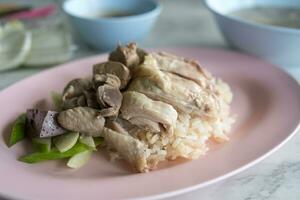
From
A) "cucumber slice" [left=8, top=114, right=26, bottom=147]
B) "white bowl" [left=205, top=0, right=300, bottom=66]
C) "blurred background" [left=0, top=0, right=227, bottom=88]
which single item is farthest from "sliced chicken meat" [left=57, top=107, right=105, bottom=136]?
"white bowl" [left=205, top=0, right=300, bottom=66]

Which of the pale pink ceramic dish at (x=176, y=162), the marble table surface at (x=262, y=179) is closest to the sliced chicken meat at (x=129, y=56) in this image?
the pale pink ceramic dish at (x=176, y=162)

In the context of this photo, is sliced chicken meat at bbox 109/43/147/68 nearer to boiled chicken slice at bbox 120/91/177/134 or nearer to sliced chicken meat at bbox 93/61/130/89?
sliced chicken meat at bbox 93/61/130/89

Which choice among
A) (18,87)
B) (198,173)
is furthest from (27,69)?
(198,173)

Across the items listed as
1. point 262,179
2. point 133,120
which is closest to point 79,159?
point 133,120

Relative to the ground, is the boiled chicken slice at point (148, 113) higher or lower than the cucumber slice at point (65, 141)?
higher

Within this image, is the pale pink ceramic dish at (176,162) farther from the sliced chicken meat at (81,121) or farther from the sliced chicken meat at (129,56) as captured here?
the sliced chicken meat at (129,56)

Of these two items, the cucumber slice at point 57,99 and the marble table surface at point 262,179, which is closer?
the marble table surface at point 262,179
